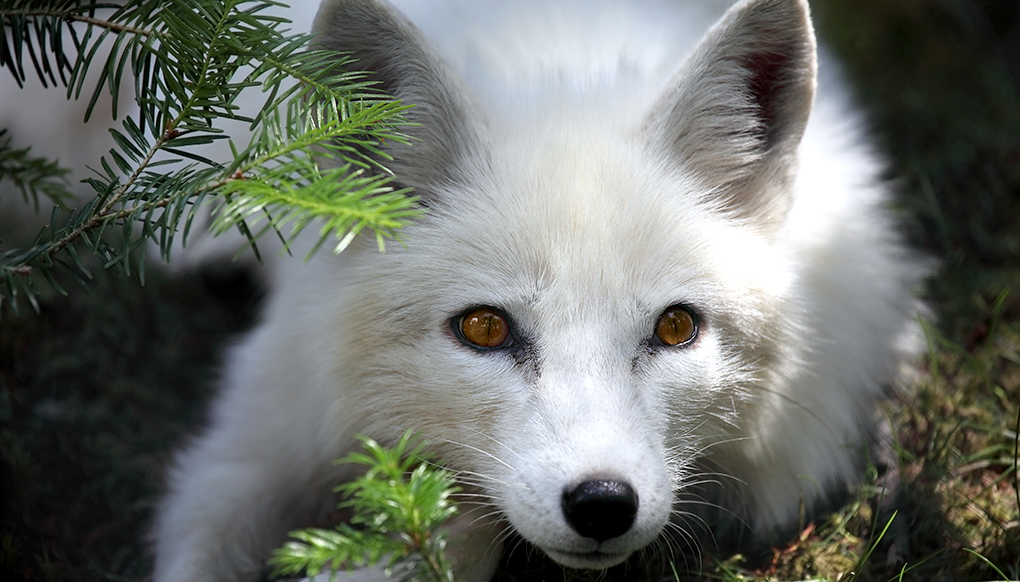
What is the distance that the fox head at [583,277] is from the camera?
5.77 ft

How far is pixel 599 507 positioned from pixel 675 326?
529 mm

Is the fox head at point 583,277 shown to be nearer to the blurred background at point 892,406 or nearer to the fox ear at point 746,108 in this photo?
the fox ear at point 746,108

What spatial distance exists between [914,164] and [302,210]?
9.64 ft

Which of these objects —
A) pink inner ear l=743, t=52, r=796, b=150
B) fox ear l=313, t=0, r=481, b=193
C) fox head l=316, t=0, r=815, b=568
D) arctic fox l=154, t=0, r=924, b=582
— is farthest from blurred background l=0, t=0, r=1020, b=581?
fox ear l=313, t=0, r=481, b=193

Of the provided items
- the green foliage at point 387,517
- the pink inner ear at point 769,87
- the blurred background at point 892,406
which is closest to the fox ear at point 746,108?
the pink inner ear at point 769,87

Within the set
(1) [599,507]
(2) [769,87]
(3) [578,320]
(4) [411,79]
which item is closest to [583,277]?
(3) [578,320]

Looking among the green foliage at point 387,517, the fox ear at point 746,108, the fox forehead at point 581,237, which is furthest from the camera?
the fox ear at point 746,108

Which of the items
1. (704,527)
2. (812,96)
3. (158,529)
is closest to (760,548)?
(704,527)

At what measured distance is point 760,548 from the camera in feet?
7.28

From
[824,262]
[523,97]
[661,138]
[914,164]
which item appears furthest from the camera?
[914,164]

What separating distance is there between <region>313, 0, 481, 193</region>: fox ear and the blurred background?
1.07 m

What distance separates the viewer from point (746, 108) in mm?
2199

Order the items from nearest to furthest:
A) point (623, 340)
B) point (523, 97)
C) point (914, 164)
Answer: point (623, 340)
point (523, 97)
point (914, 164)

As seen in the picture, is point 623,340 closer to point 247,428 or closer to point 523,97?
point 523,97
